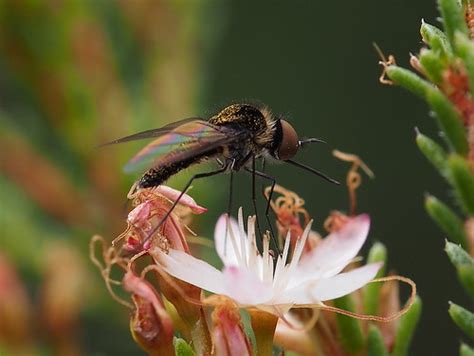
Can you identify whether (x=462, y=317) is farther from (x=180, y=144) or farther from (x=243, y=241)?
(x=180, y=144)

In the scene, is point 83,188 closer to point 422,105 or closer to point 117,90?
point 117,90

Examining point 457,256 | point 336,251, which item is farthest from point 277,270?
point 457,256

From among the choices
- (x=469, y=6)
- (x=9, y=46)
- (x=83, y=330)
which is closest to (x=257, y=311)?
(x=469, y=6)

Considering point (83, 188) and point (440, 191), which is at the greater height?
point (83, 188)

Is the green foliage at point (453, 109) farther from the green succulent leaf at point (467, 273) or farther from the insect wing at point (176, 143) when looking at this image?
the insect wing at point (176, 143)

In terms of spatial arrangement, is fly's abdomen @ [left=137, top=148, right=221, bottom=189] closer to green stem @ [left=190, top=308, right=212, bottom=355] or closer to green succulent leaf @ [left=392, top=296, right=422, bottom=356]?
green stem @ [left=190, top=308, right=212, bottom=355]

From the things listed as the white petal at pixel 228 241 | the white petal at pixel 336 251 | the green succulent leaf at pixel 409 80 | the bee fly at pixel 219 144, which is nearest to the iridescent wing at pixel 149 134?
the bee fly at pixel 219 144
